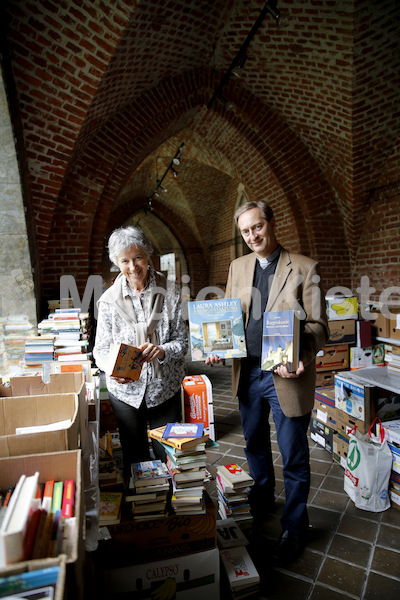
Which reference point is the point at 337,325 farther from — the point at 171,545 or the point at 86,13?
the point at 86,13

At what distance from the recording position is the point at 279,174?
21.4 ft

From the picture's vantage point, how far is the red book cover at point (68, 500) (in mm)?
1129

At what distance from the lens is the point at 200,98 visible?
231 inches

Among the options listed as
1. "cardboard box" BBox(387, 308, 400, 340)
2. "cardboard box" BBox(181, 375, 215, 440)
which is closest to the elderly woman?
"cardboard box" BBox(181, 375, 215, 440)

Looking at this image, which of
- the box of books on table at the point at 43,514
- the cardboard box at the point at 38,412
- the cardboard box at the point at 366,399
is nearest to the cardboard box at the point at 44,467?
the box of books on table at the point at 43,514

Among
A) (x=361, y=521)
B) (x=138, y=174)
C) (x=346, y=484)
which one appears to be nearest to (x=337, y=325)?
(x=346, y=484)

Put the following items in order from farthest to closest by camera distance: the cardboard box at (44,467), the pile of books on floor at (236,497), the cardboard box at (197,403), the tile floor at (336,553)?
1. the cardboard box at (197,403)
2. the pile of books on floor at (236,497)
3. the tile floor at (336,553)
4. the cardboard box at (44,467)

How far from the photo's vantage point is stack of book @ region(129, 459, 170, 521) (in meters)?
1.87

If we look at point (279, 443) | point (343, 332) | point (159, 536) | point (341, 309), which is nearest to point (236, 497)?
point (279, 443)

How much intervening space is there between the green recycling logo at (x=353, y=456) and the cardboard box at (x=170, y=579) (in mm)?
1403

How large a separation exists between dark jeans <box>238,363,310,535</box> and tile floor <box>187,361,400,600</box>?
216 mm

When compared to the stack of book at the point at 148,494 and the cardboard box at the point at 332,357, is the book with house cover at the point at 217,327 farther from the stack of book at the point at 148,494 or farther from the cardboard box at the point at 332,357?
the cardboard box at the point at 332,357

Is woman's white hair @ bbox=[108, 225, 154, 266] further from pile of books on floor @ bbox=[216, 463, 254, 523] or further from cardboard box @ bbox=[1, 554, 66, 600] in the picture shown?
pile of books on floor @ bbox=[216, 463, 254, 523]

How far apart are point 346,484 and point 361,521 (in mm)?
332
